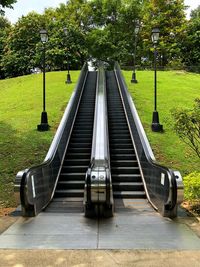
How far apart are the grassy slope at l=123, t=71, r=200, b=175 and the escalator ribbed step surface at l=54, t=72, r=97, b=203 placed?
2.65m

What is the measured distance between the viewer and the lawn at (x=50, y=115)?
12.9 m

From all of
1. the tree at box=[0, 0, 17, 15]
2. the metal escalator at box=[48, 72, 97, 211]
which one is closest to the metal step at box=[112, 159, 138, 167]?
the metal escalator at box=[48, 72, 97, 211]

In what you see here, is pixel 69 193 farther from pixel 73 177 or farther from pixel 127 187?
pixel 127 187

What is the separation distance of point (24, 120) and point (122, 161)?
816cm

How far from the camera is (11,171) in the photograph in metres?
11.9

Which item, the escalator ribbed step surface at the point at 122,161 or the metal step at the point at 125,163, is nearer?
the escalator ribbed step surface at the point at 122,161

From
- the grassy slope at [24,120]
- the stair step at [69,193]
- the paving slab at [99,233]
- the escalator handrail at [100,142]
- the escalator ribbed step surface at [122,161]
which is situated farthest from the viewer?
the grassy slope at [24,120]

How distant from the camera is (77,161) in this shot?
12578mm

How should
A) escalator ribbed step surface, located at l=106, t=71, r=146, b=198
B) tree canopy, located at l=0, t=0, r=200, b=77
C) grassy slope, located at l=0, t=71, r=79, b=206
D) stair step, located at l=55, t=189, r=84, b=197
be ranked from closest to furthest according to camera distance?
stair step, located at l=55, t=189, r=84, b=197 → escalator ribbed step surface, located at l=106, t=71, r=146, b=198 → grassy slope, located at l=0, t=71, r=79, b=206 → tree canopy, located at l=0, t=0, r=200, b=77

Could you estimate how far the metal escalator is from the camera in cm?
1053

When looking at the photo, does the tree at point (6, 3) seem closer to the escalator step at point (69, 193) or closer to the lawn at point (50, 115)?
the lawn at point (50, 115)

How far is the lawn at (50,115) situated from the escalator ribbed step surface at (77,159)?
1.12m

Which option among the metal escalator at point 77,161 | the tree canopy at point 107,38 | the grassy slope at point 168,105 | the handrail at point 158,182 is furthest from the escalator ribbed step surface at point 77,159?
the tree canopy at point 107,38

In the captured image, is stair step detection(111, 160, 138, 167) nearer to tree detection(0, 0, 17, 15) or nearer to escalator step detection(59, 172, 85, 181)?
escalator step detection(59, 172, 85, 181)
